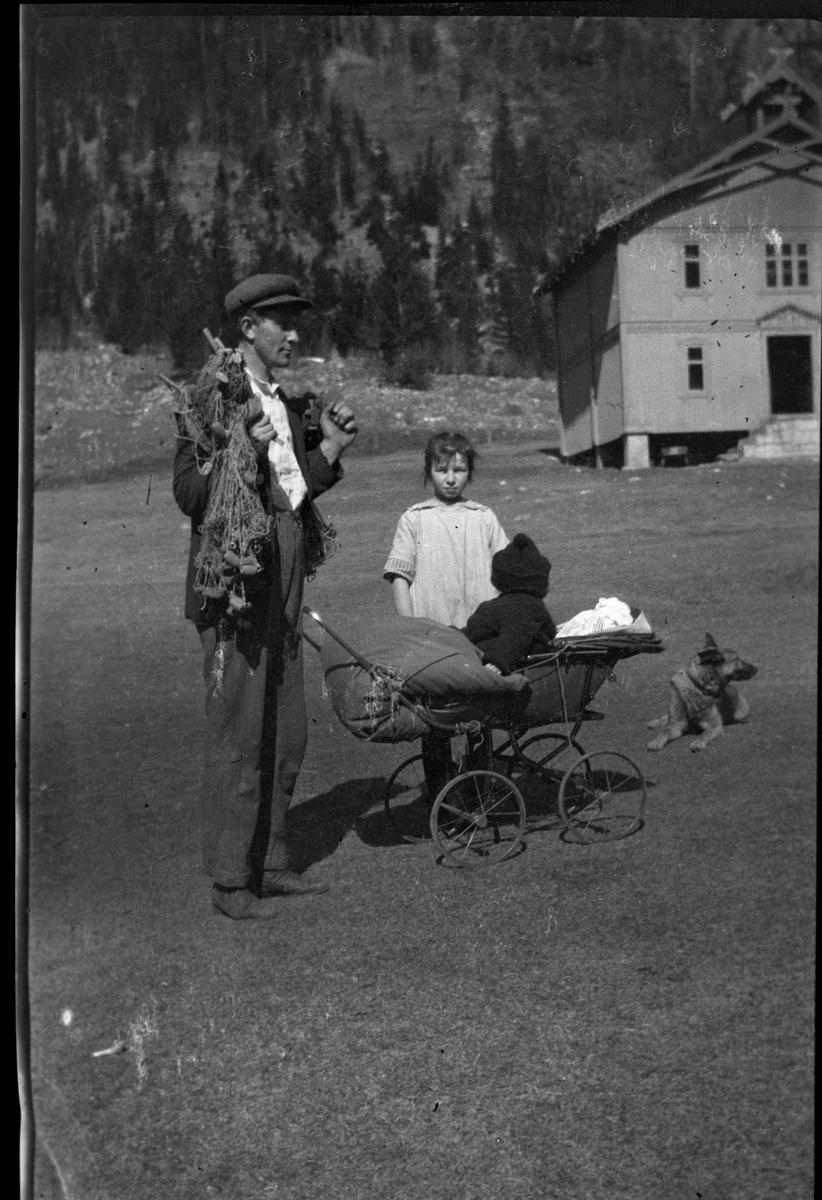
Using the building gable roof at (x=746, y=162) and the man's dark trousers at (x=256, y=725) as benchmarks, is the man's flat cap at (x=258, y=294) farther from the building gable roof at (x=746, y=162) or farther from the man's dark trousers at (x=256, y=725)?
the building gable roof at (x=746, y=162)

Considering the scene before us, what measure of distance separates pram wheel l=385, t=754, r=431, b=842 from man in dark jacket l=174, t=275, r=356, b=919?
0.80 feet

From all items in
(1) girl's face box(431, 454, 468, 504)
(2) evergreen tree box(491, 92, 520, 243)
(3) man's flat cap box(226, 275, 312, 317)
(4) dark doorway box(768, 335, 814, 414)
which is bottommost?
(1) girl's face box(431, 454, 468, 504)

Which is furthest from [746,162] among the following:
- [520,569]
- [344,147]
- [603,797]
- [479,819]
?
[479,819]

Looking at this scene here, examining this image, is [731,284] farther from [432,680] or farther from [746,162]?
[432,680]

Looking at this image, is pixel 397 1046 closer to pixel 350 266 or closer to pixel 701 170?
pixel 350 266

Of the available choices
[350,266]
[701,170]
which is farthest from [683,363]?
[350,266]

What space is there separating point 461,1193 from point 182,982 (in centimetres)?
85

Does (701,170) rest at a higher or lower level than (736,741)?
higher

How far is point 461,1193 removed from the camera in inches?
118

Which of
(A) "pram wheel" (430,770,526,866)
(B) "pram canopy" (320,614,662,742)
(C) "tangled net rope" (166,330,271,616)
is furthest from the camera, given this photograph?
(A) "pram wheel" (430,770,526,866)

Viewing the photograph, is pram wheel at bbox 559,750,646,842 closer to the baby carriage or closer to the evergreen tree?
the baby carriage

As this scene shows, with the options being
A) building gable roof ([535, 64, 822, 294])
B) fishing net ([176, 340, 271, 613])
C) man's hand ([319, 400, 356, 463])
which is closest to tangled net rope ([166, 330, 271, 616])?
fishing net ([176, 340, 271, 613])

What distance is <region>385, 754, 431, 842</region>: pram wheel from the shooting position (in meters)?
3.18

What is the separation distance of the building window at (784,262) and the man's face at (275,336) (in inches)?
49.0
